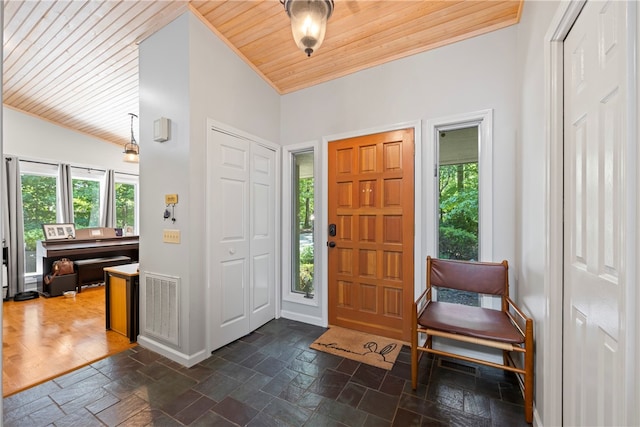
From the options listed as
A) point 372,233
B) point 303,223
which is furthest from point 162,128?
point 372,233

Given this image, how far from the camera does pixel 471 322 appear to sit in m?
2.01

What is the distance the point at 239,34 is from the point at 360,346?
3167mm

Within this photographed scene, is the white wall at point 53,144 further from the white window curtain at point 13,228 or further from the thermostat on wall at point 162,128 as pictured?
the thermostat on wall at point 162,128

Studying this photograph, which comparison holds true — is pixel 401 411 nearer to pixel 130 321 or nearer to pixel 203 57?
pixel 130 321

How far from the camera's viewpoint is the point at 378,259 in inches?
111

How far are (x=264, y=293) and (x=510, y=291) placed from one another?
2.39m

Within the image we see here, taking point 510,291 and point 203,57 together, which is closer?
point 510,291

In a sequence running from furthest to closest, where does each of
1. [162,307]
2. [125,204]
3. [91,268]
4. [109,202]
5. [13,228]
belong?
A: [125,204] < [109,202] < [91,268] < [13,228] < [162,307]

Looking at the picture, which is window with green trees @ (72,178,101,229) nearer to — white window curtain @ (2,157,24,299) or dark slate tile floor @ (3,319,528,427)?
white window curtain @ (2,157,24,299)

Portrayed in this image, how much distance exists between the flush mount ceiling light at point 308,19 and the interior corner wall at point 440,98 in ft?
3.79

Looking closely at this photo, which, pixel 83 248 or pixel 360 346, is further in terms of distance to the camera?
pixel 83 248

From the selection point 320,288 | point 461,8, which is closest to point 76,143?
point 320,288

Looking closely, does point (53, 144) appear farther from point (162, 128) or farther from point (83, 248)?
point (162, 128)

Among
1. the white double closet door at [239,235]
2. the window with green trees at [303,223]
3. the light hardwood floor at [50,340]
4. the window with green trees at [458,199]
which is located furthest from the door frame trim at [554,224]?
the light hardwood floor at [50,340]
